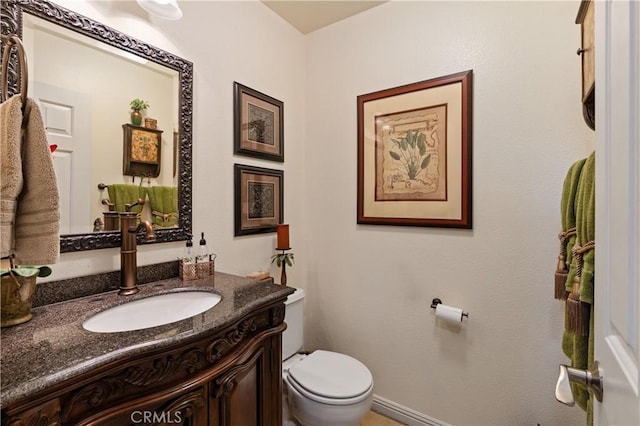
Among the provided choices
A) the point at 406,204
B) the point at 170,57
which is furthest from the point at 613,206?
the point at 170,57

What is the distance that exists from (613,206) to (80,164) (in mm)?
1532

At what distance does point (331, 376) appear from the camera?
60.0 inches

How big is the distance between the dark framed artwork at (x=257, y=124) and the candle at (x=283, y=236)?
0.44 m

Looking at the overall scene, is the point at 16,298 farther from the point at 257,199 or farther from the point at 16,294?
the point at 257,199

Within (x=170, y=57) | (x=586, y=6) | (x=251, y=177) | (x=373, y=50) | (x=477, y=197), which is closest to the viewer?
(x=586, y=6)

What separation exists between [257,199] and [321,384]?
105 centimetres

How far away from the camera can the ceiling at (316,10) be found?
6.06ft

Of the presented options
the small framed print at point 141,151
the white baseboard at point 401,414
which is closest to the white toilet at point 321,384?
the white baseboard at point 401,414

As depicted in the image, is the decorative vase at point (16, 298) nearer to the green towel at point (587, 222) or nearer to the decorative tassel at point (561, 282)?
the green towel at point (587, 222)

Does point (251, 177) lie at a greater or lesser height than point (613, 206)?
greater

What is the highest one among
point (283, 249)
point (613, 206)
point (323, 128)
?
point (323, 128)

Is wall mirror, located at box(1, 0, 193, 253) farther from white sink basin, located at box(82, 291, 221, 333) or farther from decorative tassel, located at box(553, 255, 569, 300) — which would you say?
decorative tassel, located at box(553, 255, 569, 300)

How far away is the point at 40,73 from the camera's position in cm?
102

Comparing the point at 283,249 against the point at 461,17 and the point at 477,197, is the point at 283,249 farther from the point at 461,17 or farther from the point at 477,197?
the point at 461,17
